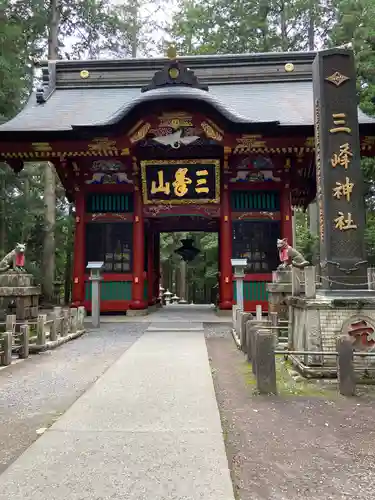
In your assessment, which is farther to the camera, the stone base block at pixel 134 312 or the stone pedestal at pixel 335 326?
the stone base block at pixel 134 312

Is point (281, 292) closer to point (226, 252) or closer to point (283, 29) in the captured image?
point (226, 252)

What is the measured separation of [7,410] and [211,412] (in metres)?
2.12

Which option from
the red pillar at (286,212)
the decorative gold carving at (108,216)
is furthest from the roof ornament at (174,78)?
the red pillar at (286,212)

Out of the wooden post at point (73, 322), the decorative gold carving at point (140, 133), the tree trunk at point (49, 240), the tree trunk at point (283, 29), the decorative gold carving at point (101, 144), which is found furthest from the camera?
the tree trunk at point (283, 29)

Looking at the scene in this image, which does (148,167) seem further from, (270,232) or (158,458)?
(158,458)

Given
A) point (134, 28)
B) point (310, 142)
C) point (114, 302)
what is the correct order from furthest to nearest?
point (134, 28)
point (114, 302)
point (310, 142)

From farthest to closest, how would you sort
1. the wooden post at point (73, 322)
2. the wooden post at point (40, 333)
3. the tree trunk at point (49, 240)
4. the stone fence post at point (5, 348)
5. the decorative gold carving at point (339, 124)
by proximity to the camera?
the tree trunk at point (49, 240)
the wooden post at point (73, 322)
the wooden post at point (40, 333)
the decorative gold carving at point (339, 124)
the stone fence post at point (5, 348)

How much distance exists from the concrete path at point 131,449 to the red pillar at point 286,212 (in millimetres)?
8636

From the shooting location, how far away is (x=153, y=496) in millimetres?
2352

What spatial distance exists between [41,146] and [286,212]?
7940mm

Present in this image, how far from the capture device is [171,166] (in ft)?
43.2

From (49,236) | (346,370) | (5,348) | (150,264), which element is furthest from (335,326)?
(49,236)

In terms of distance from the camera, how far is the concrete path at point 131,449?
243cm

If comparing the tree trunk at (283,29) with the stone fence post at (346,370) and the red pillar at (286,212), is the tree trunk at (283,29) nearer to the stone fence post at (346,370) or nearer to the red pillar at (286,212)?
the red pillar at (286,212)
